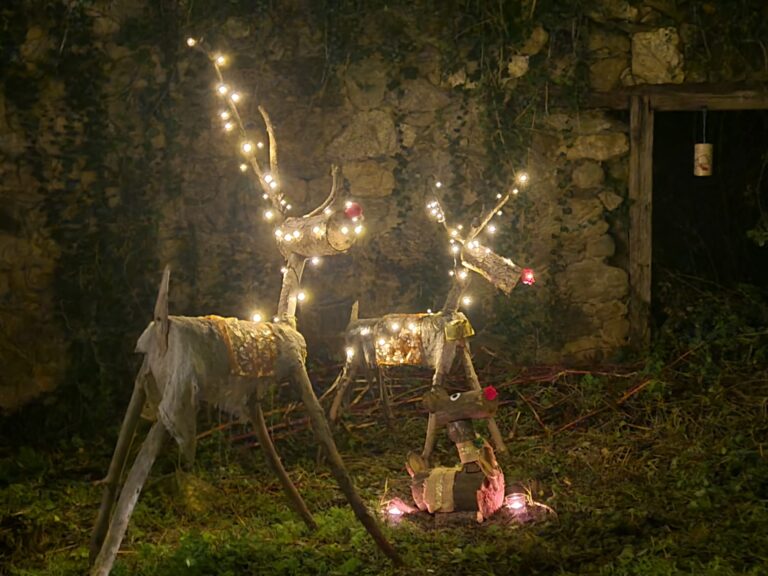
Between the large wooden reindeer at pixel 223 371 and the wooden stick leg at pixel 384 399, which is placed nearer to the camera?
the large wooden reindeer at pixel 223 371

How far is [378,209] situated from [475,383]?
2.23 meters

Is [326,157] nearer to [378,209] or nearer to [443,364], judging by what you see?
[378,209]

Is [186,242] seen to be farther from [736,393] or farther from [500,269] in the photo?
[736,393]

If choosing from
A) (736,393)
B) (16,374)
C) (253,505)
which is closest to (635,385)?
(736,393)

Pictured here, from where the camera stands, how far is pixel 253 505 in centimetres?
510

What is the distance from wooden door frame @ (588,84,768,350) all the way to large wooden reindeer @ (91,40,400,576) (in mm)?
2895

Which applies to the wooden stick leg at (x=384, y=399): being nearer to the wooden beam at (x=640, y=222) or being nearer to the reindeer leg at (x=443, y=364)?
the reindeer leg at (x=443, y=364)

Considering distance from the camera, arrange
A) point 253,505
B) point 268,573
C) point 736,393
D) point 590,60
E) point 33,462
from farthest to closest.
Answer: point 590,60 → point 736,393 → point 33,462 → point 253,505 → point 268,573

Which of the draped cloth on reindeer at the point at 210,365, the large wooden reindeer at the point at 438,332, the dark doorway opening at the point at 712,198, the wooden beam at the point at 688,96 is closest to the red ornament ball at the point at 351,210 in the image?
the draped cloth on reindeer at the point at 210,365

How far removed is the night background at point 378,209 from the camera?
615 cm

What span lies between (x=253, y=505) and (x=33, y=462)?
1541 millimetres

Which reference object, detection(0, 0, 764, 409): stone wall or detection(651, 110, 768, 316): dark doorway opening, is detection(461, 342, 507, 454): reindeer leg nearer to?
detection(0, 0, 764, 409): stone wall

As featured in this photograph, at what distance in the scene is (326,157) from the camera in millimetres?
7039

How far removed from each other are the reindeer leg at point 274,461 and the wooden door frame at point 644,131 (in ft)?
10.4
